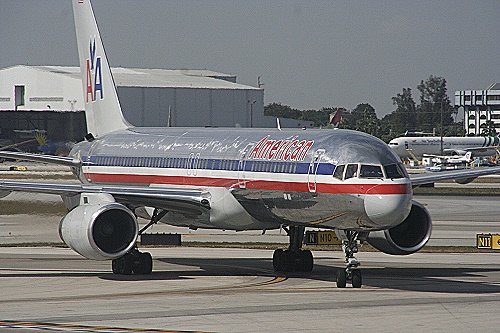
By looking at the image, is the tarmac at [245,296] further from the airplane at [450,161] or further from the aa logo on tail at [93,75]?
the airplane at [450,161]

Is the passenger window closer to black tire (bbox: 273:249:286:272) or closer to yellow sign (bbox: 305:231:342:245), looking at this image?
yellow sign (bbox: 305:231:342:245)

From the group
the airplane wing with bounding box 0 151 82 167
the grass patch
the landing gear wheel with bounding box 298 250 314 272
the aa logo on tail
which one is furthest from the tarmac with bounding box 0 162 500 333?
the aa logo on tail

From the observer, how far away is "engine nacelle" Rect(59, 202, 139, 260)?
2728 centimetres

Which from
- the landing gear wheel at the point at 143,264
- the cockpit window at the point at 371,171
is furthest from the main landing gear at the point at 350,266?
the landing gear wheel at the point at 143,264

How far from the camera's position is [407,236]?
95.8ft

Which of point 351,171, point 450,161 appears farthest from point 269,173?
point 450,161

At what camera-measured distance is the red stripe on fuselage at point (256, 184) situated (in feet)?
79.4

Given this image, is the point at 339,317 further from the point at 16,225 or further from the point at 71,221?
the point at 16,225

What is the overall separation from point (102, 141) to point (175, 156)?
5670 millimetres

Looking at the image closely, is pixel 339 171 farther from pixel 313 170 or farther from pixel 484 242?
pixel 484 242

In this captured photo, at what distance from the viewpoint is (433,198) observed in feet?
238

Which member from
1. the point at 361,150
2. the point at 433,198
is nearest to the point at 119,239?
the point at 361,150

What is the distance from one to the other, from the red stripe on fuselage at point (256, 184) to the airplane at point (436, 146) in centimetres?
11516

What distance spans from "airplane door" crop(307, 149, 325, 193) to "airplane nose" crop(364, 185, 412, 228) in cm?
207
